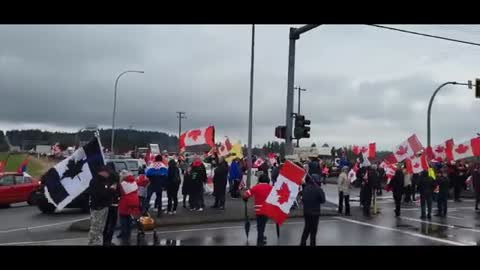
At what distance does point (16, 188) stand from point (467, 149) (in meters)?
20.0

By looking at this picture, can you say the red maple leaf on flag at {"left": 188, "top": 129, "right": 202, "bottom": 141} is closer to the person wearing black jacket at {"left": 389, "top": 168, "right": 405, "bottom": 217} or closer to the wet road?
the wet road

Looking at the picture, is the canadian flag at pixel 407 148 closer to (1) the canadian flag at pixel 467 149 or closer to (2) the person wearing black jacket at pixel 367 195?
(2) the person wearing black jacket at pixel 367 195

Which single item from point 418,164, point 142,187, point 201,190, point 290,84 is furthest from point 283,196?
point 418,164

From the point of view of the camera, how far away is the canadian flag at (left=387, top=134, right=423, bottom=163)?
19906 mm

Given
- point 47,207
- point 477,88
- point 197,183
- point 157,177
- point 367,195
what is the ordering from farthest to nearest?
1. point 477,88
2. point 367,195
3. point 47,207
4. point 197,183
5. point 157,177

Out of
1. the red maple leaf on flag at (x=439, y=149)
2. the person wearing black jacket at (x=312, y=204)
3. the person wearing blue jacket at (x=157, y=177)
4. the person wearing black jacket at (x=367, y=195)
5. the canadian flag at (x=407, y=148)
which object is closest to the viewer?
the person wearing black jacket at (x=312, y=204)

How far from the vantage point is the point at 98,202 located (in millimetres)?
10578

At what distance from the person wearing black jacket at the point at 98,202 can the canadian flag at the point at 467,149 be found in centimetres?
1917

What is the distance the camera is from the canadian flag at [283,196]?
11.0 metres

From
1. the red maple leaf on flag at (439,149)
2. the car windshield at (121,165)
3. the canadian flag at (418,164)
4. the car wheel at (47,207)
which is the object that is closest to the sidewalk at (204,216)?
the canadian flag at (418,164)

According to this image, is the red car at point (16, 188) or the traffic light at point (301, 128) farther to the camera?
the red car at point (16, 188)

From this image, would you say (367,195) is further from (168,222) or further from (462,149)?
(462,149)
